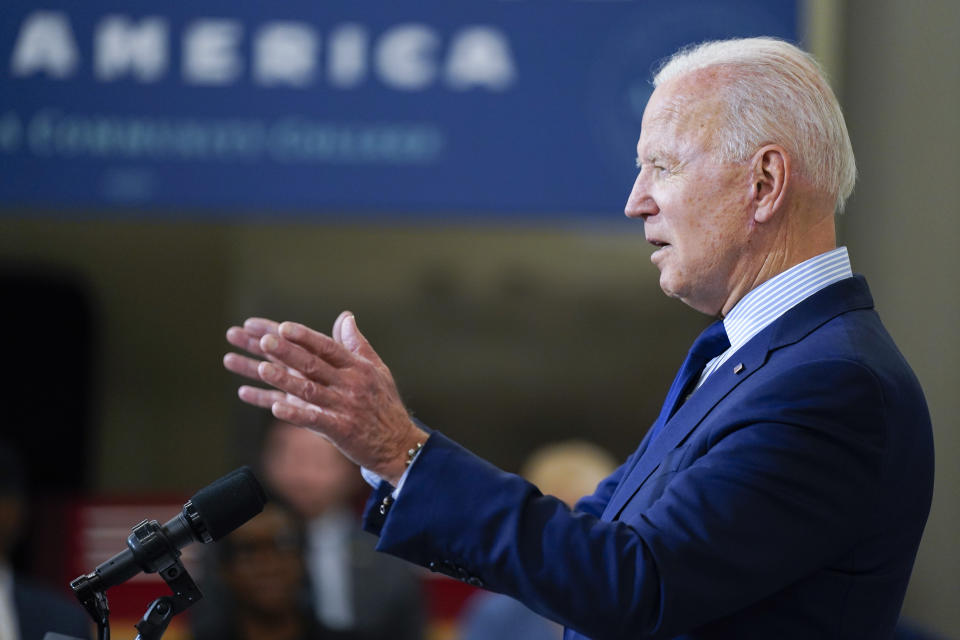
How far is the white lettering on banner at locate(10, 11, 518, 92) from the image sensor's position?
147 inches

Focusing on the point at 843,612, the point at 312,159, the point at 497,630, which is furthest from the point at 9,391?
the point at 843,612

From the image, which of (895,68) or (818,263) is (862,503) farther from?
(895,68)

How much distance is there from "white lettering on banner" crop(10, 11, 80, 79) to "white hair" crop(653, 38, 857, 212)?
9.14ft

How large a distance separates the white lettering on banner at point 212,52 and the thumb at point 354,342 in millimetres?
2622

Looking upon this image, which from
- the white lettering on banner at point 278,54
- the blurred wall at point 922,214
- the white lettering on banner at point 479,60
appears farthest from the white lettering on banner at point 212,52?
the blurred wall at point 922,214

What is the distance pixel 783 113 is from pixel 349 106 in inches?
99.4

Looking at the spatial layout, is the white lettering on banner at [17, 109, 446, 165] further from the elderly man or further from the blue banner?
the elderly man

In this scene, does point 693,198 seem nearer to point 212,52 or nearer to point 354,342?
point 354,342

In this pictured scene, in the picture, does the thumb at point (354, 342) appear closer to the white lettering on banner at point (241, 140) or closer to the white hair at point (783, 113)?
the white hair at point (783, 113)

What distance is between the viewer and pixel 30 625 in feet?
9.57

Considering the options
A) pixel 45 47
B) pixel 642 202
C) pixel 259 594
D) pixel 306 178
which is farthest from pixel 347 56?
pixel 642 202

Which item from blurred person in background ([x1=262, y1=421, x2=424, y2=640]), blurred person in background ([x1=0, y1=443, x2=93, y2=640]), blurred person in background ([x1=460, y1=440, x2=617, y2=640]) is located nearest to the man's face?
blurred person in background ([x1=0, y1=443, x2=93, y2=640])

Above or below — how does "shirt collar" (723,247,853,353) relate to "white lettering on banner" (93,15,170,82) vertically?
below

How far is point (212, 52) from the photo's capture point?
3.76 meters
